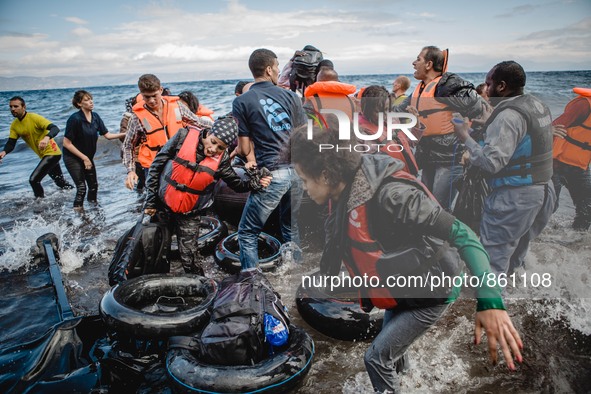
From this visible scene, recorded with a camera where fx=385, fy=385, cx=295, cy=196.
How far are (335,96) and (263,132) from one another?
1.10 metres

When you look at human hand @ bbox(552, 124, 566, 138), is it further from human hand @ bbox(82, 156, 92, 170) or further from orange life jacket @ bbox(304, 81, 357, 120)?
human hand @ bbox(82, 156, 92, 170)

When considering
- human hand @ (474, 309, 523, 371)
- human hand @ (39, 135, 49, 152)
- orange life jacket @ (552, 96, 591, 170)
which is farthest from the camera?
human hand @ (39, 135, 49, 152)

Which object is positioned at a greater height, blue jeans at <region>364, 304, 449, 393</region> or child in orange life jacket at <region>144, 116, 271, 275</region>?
child in orange life jacket at <region>144, 116, 271, 275</region>

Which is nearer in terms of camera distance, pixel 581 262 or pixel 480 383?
pixel 480 383

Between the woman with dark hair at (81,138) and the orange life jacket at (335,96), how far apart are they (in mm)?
4498

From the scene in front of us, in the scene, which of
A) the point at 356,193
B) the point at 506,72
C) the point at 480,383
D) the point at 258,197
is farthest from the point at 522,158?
the point at 258,197

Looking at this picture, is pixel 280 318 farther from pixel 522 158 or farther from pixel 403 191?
pixel 522 158

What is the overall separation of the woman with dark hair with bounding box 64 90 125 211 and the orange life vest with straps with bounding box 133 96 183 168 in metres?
2.14

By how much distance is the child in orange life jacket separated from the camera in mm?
3859

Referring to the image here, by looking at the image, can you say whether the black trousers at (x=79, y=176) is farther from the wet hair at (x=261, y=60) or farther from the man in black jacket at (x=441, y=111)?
the man in black jacket at (x=441, y=111)

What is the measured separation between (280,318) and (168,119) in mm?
3819

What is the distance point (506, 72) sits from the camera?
3514mm

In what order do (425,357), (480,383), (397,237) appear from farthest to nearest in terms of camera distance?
(425,357) < (480,383) < (397,237)

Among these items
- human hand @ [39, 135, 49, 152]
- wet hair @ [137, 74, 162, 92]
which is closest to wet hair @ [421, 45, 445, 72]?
wet hair @ [137, 74, 162, 92]
